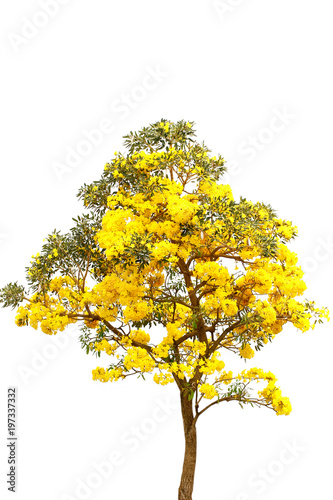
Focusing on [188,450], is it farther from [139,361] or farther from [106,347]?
[106,347]

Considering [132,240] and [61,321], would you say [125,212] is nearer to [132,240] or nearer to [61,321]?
[132,240]

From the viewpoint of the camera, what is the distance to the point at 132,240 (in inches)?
359

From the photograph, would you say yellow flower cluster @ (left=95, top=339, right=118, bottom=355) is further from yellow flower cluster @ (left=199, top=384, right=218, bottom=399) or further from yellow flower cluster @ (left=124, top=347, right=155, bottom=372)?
yellow flower cluster @ (left=199, top=384, right=218, bottom=399)

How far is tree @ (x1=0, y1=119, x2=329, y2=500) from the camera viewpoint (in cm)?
973

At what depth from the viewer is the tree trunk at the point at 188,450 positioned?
10422 millimetres

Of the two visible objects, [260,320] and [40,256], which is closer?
[260,320]

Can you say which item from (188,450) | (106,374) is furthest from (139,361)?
(188,450)

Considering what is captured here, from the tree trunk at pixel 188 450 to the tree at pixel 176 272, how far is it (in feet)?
0.06

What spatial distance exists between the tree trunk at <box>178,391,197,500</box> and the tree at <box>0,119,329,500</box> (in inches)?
0.7

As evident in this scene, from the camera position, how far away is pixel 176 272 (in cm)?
1093

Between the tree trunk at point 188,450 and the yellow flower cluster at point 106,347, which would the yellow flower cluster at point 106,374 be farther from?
the tree trunk at point 188,450

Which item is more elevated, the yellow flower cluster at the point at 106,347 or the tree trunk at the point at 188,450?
the yellow flower cluster at the point at 106,347

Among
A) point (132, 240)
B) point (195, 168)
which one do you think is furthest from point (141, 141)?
point (132, 240)

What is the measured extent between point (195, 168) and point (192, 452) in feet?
16.9
